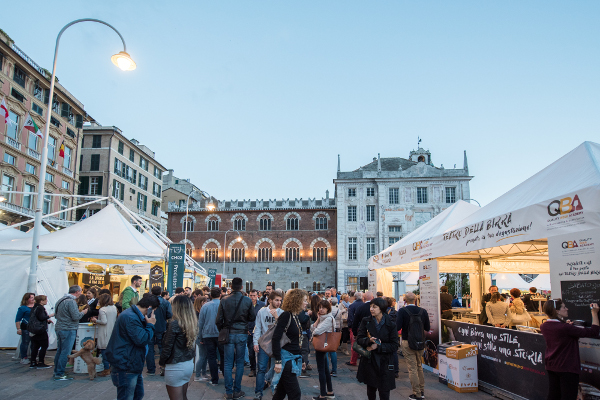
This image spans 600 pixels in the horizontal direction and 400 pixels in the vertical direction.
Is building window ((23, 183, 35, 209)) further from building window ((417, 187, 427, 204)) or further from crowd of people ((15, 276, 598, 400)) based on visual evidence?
building window ((417, 187, 427, 204))

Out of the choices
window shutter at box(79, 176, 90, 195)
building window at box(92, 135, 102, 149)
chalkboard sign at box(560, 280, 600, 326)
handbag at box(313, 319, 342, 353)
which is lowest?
handbag at box(313, 319, 342, 353)

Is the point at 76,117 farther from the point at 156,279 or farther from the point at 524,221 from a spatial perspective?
the point at 524,221

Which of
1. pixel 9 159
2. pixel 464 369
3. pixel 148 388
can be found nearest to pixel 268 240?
pixel 9 159

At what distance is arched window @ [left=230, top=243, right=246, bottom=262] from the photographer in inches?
1800

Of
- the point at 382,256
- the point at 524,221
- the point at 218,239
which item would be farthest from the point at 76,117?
the point at 524,221

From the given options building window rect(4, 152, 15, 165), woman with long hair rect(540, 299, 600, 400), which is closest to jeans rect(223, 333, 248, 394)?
woman with long hair rect(540, 299, 600, 400)

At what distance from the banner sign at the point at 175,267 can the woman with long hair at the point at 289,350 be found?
7628mm

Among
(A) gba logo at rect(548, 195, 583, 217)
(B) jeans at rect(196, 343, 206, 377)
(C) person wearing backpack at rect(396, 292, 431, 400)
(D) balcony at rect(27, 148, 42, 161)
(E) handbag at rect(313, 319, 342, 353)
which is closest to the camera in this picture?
(A) gba logo at rect(548, 195, 583, 217)

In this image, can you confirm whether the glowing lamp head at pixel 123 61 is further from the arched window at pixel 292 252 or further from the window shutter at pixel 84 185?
the arched window at pixel 292 252

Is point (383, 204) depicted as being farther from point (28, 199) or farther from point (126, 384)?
point (126, 384)

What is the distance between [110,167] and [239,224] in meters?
14.6

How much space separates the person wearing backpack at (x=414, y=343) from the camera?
6739 mm

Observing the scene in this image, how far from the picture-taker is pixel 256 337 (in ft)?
21.5

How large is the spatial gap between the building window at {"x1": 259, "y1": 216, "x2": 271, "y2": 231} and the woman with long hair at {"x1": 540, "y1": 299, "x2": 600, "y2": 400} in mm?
41518
